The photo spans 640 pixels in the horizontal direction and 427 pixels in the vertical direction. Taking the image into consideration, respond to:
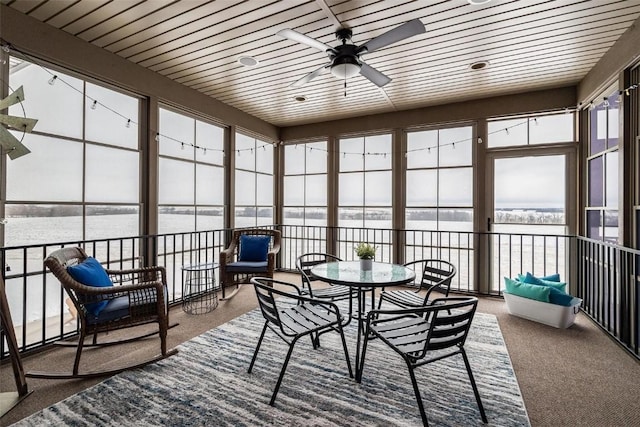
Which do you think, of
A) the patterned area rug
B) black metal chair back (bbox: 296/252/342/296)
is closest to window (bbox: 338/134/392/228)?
black metal chair back (bbox: 296/252/342/296)

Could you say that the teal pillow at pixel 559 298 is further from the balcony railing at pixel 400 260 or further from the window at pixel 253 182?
the window at pixel 253 182

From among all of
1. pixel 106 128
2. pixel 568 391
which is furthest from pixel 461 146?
pixel 106 128

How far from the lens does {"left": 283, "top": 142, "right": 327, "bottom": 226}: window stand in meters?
5.85

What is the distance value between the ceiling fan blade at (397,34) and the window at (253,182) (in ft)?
11.0

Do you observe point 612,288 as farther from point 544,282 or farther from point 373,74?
point 373,74

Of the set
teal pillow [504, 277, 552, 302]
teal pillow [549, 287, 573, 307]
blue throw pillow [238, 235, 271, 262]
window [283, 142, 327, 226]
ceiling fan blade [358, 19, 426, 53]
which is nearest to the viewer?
ceiling fan blade [358, 19, 426, 53]

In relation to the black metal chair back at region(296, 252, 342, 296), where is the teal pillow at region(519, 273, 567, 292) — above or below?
below

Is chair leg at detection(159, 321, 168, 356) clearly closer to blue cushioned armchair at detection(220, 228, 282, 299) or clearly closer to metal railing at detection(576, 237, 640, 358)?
blue cushioned armchair at detection(220, 228, 282, 299)

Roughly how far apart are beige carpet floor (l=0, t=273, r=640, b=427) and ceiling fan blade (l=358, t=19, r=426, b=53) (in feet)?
8.43

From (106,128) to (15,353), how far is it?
2297 mm

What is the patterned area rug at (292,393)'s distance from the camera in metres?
1.81

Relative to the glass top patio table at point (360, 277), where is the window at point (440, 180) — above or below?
above

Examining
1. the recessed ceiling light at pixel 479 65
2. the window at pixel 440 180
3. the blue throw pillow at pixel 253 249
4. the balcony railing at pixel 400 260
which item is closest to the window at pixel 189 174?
the balcony railing at pixel 400 260

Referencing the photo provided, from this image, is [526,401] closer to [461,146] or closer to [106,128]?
[461,146]
